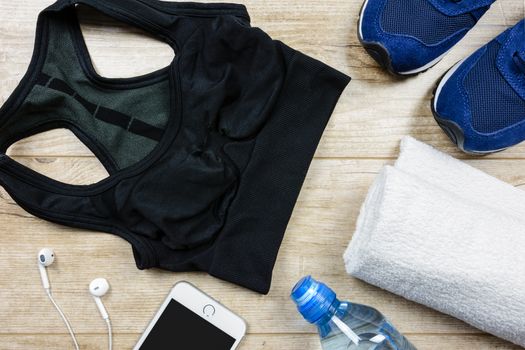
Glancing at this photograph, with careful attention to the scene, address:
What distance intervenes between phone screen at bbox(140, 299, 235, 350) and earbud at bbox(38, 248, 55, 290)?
0.54ft

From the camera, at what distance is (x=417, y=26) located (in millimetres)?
661

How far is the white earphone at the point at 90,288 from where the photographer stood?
66 centimetres

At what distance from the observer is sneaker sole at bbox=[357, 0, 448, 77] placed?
2.19 ft

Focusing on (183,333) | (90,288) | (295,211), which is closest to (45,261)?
(90,288)

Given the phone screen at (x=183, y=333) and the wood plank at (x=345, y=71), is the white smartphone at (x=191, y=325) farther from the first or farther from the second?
the wood plank at (x=345, y=71)

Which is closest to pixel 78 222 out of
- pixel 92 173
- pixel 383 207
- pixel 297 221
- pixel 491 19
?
pixel 92 173

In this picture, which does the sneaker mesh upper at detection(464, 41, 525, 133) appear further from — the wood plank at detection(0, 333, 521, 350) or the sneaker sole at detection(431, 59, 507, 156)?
the wood plank at detection(0, 333, 521, 350)

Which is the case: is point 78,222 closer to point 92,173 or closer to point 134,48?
point 92,173

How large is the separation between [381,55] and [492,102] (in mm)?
165

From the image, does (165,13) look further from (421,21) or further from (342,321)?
(342,321)

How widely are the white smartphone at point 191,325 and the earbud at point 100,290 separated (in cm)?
7

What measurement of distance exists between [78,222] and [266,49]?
35 cm

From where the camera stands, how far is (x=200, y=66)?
2.18ft

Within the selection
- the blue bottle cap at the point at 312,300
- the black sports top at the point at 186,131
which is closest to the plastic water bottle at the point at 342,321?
the blue bottle cap at the point at 312,300
